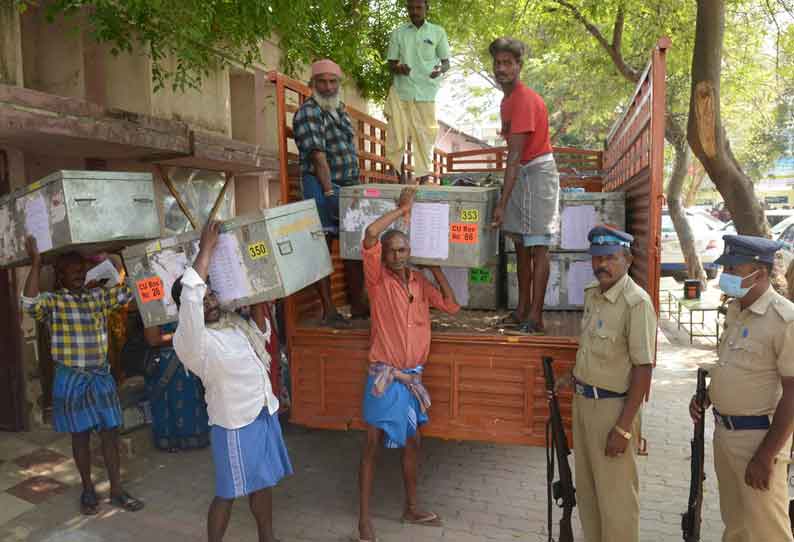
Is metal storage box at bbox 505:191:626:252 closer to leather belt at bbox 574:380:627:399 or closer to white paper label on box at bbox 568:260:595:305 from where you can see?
white paper label on box at bbox 568:260:595:305

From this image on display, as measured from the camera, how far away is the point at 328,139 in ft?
13.4

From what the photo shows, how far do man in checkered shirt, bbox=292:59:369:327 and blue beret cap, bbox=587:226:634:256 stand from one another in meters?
1.67

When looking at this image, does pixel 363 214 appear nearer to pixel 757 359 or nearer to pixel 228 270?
pixel 228 270

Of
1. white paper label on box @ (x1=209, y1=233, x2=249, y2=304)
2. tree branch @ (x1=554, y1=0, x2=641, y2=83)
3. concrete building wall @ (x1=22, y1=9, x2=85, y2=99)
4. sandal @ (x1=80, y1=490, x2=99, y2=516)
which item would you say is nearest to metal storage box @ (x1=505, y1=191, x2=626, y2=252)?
white paper label on box @ (x1=209, y1=233, x2=249, y2=304)

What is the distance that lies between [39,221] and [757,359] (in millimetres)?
3461

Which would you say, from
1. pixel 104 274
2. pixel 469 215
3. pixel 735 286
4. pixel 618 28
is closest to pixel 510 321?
pixel 469 215

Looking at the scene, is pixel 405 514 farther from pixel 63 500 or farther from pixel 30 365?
pixel 30 365

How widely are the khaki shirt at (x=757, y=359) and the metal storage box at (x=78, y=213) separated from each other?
2971mm

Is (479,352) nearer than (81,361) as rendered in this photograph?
Yes

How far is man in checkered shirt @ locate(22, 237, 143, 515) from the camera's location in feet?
12.3

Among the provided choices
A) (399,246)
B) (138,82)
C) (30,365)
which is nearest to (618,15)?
(138,82)

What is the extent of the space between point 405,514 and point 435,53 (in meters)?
3.36

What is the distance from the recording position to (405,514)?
3795 millimetres

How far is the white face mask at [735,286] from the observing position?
2729 mm
